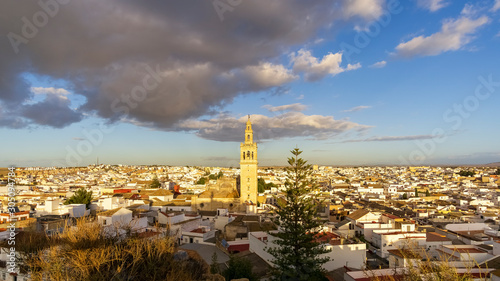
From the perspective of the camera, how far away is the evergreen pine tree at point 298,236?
44.7ft

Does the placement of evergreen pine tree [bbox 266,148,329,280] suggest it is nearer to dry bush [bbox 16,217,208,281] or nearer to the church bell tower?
dry bush [bbox 16,217,208,281]

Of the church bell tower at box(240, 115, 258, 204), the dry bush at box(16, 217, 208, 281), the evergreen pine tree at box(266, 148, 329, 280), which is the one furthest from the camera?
the church bell tower at box(240, 115, 258, 204)

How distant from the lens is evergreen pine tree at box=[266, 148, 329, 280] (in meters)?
13.6

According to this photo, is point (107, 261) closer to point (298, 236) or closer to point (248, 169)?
point (298, 236)

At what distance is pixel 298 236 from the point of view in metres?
14.1

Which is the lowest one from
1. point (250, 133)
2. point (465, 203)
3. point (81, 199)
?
point (465, 203)

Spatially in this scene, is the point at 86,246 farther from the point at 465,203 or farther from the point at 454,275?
the point at 465,203

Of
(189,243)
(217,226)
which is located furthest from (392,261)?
(217,226)

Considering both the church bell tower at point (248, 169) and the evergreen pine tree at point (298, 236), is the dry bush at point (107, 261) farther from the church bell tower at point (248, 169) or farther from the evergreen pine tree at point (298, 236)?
the church bell tower at point (248, 169)

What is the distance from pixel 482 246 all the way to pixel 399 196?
126 feet

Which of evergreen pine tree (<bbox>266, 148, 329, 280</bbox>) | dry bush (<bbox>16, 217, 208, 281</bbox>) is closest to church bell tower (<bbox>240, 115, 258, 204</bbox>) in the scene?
evergreen pine tree (<bbox>266, 148, 329, 280</bbox>)

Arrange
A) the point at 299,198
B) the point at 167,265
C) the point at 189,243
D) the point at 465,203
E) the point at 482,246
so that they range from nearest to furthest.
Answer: the point at 167,265
the point at 299,198
the point at 482,246
the point at 189,243
the point at 465,203

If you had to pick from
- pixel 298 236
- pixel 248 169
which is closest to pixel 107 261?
pixel 298 236

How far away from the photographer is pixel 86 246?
886 centimetres
